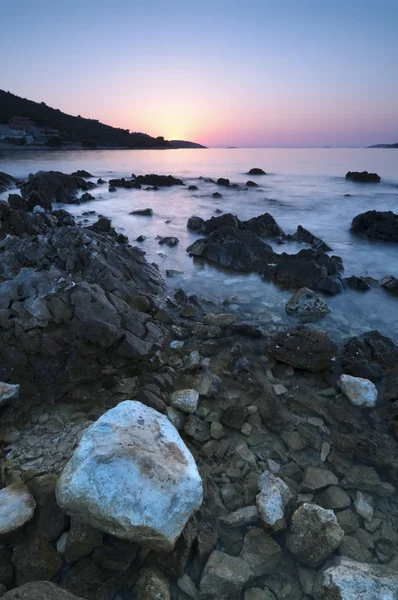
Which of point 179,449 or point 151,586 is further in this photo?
point 179,449

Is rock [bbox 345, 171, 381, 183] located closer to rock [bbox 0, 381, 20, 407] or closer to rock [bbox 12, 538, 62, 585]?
rock [bbox 0, 381, 20, 407]

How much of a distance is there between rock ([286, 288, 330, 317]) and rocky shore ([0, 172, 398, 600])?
4.09 ft

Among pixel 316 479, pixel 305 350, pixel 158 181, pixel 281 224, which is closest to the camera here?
pixel 316 479

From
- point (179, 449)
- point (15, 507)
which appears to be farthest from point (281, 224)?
point (15, 507)

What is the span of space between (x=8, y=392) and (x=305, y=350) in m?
4.18

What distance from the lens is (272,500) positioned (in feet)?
10.6

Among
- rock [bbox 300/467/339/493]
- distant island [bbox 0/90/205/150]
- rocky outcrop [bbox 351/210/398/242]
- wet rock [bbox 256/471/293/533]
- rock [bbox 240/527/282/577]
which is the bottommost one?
rock [bbox 240/527/282/577]

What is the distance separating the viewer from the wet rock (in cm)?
311

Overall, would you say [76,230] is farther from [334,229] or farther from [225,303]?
[334,229]

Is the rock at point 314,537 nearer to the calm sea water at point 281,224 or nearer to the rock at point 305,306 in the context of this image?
the calm sea water at point 281,224

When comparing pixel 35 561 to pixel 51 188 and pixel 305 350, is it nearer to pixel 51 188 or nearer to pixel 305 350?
pixel 305 350

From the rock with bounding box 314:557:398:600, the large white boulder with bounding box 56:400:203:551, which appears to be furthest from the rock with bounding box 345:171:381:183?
the large white boulder with bounding box 56:400:203:551

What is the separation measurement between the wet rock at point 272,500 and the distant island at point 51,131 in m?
93.1

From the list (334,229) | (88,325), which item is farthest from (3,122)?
(88,325)
